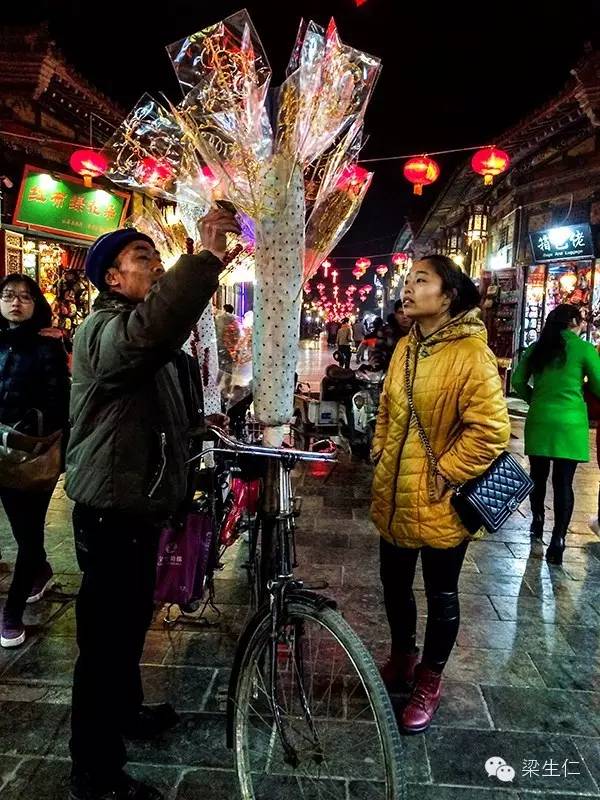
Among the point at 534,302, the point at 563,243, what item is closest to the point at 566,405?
the point at 563,243

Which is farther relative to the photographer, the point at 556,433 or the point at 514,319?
the point at 514,319

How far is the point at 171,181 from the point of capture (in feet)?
13.6

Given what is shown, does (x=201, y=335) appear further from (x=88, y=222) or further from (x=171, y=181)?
(x=88, y=222)

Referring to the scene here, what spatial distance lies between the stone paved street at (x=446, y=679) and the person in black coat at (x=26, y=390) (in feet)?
1.51

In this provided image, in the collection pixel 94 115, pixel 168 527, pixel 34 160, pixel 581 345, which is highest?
pixel 94 115

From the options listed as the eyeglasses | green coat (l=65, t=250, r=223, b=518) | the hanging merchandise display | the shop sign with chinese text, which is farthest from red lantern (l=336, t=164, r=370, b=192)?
the shop sign with chinese text

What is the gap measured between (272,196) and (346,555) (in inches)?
134

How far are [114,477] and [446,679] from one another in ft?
7.65

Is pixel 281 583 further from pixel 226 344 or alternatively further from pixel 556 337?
pixel 556 337

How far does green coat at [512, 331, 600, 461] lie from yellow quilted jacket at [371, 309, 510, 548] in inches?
100

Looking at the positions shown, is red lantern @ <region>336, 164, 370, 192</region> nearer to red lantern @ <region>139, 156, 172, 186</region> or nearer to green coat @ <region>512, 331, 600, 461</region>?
red lantern @ <region>139, 156, 172, 186</region>

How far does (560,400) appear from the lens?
16.8 feet

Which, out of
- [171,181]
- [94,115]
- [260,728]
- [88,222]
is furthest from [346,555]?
[94,115]

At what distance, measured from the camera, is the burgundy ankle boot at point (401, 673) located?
3242mm
